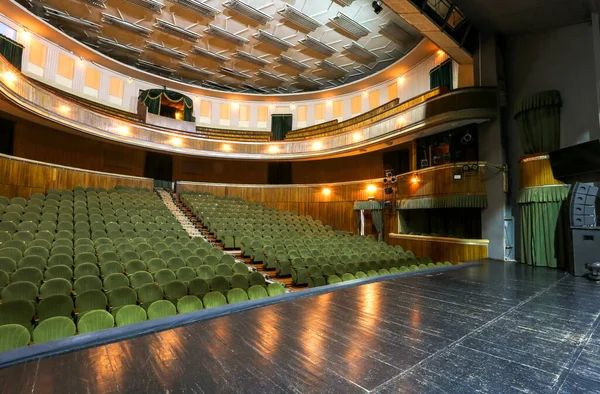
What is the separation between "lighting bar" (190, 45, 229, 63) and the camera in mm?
8872

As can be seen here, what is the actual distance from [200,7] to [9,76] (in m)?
4.08

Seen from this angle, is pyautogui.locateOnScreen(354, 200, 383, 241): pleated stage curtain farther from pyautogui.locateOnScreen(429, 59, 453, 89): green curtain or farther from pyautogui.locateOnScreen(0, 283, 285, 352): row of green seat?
pyautogui.locateOnScreen(0, 283, 285, 352): row of green seat

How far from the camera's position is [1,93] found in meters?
4.94

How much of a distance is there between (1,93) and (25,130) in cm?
268

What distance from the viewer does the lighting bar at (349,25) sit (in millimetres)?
7435

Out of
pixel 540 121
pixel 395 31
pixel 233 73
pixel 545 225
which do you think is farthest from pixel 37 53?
pixel 545 225

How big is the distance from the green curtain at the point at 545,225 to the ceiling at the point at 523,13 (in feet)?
8.80

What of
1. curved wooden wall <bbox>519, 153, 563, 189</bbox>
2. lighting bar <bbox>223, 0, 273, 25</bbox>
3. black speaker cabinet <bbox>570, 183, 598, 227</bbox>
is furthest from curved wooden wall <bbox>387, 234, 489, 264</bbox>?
lighting bar <bbox>223, 0, 273, 25</bbox>

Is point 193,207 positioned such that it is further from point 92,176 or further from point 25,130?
point 25,130

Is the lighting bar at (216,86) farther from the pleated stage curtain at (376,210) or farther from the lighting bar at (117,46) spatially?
the pleated stage curtain at (376,210)

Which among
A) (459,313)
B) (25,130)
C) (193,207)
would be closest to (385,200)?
(193,207)

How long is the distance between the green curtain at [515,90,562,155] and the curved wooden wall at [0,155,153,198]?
29.5 ft

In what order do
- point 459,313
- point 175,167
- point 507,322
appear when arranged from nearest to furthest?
point 507,322 → point 459,313 → point 175,167

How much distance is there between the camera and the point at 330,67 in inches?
383
